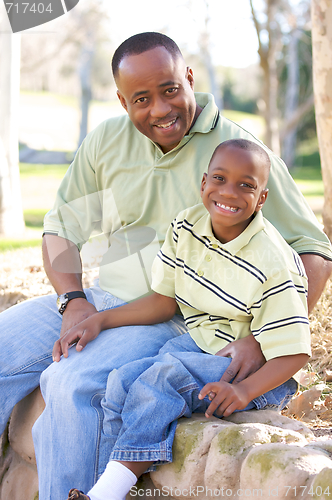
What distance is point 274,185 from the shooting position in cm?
216

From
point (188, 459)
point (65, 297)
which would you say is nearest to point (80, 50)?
point (65, 297)

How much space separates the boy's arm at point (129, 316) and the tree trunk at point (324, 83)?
7.26 feet

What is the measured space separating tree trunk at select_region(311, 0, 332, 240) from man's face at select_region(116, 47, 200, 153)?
2006 mm

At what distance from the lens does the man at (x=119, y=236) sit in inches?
71.3

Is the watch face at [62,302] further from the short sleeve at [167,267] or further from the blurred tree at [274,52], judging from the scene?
the blurred tree at [274,52]

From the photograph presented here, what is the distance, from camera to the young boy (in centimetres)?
169

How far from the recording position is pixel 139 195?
2.44 m

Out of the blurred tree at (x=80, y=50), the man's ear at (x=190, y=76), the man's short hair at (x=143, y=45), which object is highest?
the man's short hair at (x=143, y=45)

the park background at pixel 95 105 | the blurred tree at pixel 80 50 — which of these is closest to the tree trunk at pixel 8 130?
the park background at pixel 95 105

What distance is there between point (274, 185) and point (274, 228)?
0.25 m

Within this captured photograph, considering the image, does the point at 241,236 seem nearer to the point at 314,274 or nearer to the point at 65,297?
the point at 314,274

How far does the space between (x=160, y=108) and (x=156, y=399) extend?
1222mm

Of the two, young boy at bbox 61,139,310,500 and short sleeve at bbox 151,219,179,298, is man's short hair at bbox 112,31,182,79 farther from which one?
short sleeve at bbox 151,219,179,298

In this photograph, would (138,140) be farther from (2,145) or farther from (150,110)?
(2,145)
